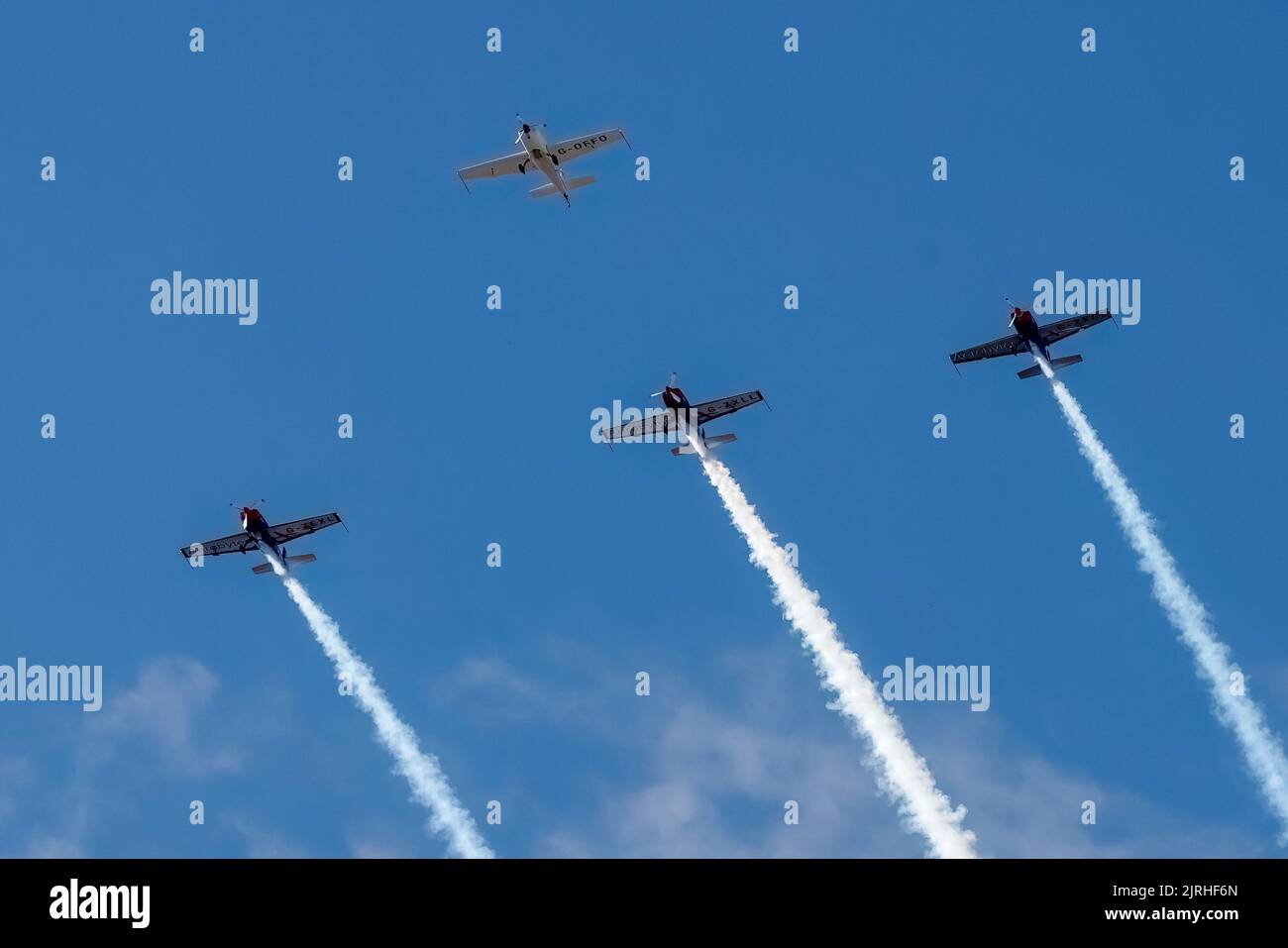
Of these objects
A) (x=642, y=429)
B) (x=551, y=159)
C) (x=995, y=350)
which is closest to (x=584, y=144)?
(x=551, y=159)

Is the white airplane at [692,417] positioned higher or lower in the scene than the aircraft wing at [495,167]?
lower

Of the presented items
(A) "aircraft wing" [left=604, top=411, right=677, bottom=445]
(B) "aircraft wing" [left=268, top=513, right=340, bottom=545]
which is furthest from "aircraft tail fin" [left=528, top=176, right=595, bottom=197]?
(B) "aircraft wing" [left=268, top=513, right=340, bottom=545]

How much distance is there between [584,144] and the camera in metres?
136

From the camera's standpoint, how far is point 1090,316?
137m

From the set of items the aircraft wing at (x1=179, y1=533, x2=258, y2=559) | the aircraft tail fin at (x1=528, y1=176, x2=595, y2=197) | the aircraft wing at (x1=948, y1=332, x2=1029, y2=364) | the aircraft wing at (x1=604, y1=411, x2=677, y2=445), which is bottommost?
the aircraft wing at (x1=179, y1=533, x2=258, y2=559)

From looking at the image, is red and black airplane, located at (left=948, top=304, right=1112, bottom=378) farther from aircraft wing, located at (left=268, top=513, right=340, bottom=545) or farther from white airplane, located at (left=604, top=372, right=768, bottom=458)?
aircraft wing, located at (left=268, top=513, right=340, bottom=545)

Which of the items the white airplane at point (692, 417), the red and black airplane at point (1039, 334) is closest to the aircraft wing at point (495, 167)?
the white airplane at point (692, 417)

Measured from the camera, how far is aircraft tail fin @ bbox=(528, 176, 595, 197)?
13675 cm

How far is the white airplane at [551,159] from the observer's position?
443ft

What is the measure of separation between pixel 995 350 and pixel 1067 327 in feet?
18.7

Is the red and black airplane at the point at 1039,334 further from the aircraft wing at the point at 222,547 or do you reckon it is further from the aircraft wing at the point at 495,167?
the aircraft wing at the point at 222,547

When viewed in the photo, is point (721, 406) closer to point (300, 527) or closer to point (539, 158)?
point (539, 158)

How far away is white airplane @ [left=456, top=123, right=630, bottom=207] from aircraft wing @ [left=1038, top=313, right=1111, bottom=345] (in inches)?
1245
